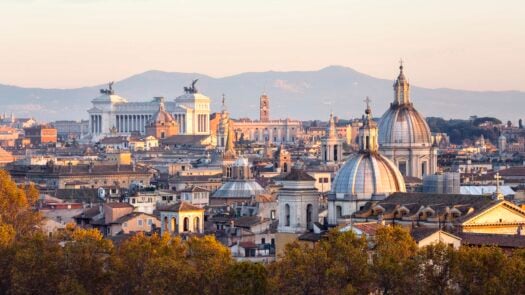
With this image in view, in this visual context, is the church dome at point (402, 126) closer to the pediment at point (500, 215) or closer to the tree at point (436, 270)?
the pediment at point (500, 215)

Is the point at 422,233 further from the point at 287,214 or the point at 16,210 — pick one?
the point at 16,210

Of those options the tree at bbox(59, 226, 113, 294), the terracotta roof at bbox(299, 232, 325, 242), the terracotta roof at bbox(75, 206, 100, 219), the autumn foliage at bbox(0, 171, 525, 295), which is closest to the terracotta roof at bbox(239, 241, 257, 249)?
the terracotta roof at bbox(299, 232, 325, 242)

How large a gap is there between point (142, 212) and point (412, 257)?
92.4 ft

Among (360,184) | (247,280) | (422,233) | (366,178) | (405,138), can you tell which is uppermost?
(405,138)

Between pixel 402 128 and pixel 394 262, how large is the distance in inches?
1700

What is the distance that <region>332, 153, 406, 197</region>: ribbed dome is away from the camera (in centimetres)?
6669

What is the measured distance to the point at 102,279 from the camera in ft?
194

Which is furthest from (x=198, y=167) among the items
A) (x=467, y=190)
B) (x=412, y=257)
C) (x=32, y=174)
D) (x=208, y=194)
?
(x=412, y=257)

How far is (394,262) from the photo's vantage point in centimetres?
5206

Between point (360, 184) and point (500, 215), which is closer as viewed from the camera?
point (500, 215)

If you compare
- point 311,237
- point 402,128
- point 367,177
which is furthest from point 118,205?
point 402,128

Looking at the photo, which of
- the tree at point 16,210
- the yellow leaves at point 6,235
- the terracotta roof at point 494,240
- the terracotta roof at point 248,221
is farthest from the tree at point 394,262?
the tree at point 16,210

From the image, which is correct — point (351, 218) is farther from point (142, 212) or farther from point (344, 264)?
point (142, 212)

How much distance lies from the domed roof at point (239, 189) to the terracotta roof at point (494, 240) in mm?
35662
